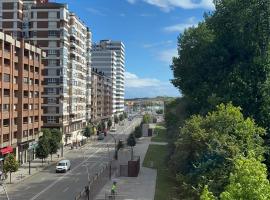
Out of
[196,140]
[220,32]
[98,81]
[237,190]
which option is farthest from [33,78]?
[98,81]

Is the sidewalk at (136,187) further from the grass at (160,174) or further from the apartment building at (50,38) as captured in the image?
the apartment building at (50,38)

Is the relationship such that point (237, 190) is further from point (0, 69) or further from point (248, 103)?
point (0, 69)

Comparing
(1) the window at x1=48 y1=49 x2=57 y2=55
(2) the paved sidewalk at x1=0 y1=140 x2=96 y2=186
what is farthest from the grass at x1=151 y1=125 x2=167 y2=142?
(2) the paved sidewalk at x1=0 y1=140 x2=96 y2=186

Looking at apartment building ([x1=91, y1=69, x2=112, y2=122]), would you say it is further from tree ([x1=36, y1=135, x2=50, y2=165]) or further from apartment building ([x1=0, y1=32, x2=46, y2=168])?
tree ([x1=36, y1=135, x2=50, y2=165])

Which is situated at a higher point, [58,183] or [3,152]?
[3,152]

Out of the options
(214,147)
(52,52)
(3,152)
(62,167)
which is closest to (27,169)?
(62,167)

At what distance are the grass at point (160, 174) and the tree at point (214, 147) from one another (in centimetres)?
491

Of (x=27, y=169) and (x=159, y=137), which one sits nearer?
(x=27, y=169)

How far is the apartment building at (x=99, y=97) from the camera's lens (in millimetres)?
161250

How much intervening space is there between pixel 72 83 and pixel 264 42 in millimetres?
63578

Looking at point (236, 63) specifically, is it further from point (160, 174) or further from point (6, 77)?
point (6, 77)

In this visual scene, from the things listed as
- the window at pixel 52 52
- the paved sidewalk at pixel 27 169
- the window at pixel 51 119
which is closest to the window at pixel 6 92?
the paved sidewalk at pixel 27 169

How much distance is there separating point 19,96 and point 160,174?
25591mm

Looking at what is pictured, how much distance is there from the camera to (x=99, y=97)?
175750 mm
